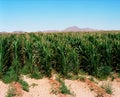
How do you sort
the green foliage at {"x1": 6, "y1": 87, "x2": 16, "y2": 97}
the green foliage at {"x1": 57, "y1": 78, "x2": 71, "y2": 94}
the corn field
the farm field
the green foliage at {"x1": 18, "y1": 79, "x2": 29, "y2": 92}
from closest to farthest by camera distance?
the green foliage at {"x1": 6, "y1": 87, "x2": 16, "y2": 97}
the green foliage at {"x1": 57, "y1": 78, "x2": 71, "y2": 94}
the green foliage at {"x1": 18, "y1": 79, "x2": 29, "y2": 92}
the farm field
the corn field

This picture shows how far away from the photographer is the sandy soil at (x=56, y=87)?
34.0 feet

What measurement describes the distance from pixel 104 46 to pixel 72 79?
2.16 m

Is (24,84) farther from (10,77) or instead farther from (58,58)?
(58,58)

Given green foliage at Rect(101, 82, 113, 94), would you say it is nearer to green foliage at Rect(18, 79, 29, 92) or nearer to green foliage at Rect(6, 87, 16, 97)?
green foliage at Rect(18, 79, 29, 92)

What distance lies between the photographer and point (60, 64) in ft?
40.9

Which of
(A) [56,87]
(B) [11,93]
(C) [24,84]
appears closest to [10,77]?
(C) [24,84]

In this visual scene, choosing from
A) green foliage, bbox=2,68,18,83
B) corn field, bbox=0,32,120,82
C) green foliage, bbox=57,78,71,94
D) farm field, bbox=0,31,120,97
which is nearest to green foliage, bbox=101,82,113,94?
farm field, bbox=0,31,120,97

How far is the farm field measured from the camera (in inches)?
450

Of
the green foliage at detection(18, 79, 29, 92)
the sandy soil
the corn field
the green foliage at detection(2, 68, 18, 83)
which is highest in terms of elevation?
Result: the corn field

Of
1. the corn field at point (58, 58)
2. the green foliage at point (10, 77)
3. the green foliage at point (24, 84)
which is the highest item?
the corn field at point (58, 58)

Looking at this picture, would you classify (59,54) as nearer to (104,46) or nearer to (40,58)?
(40,58)

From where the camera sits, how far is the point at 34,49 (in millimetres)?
12922

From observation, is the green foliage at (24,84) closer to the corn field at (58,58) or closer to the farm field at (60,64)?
the farm field at (60,64)

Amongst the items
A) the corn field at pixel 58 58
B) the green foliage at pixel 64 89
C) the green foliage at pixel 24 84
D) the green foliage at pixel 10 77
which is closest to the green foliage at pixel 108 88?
the green foliage at pixel 64 89
